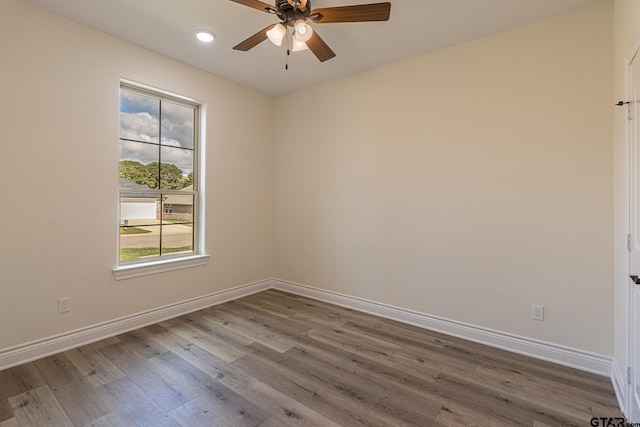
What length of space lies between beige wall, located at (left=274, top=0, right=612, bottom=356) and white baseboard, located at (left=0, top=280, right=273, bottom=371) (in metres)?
1.35

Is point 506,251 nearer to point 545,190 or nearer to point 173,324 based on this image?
point 545,190

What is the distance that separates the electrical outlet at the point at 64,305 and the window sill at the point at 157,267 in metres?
0.38

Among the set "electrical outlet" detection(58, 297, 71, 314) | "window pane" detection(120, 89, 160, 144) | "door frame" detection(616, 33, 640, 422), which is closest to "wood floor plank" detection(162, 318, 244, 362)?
"electrical outlet" detection(58, 297, 71, 314)

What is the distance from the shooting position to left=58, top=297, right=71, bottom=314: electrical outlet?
2477mm

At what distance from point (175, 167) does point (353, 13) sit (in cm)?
249

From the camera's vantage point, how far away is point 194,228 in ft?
11.7

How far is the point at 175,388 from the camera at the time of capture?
201 centimetres

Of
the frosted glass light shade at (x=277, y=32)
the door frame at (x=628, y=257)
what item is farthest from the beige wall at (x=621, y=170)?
the frosted glass light shade at (x=277, y=32)

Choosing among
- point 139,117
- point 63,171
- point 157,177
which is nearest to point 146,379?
point 63,171

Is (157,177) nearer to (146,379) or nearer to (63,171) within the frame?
(63,171)

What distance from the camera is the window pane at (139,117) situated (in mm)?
2934

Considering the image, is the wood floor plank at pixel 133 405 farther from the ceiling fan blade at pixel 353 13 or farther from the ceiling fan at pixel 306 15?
the ceiling fan blade at pixel 353 13

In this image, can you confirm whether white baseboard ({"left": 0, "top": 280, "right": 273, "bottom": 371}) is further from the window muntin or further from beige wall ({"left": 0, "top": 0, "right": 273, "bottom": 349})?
the window muntin

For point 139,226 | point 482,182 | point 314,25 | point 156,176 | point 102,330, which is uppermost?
point 314,25
